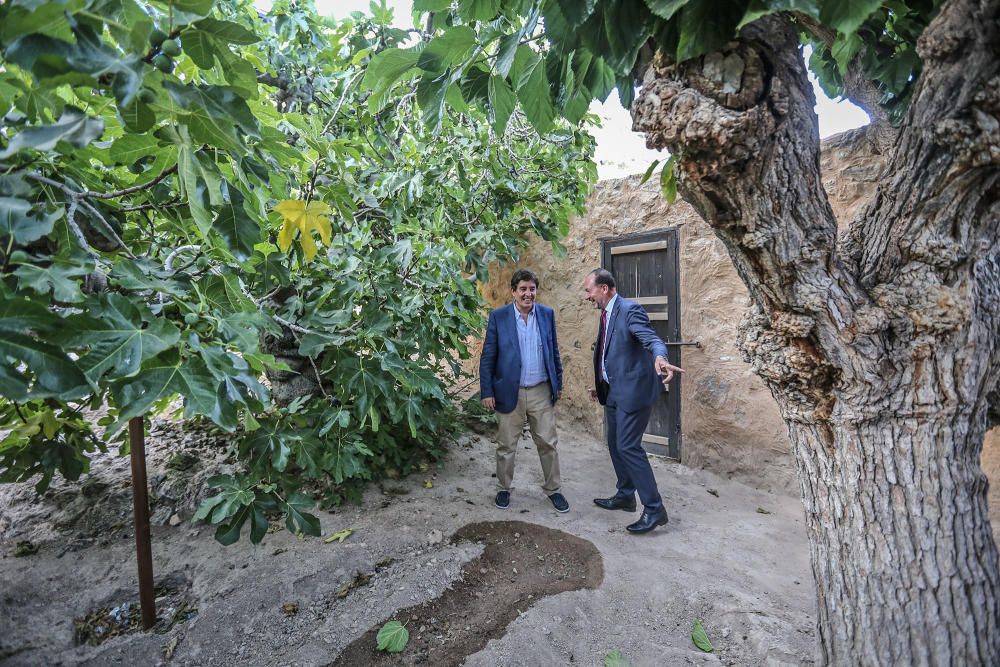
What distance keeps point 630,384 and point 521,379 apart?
790 mm

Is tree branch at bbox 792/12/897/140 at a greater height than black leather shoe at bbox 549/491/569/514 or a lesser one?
greater

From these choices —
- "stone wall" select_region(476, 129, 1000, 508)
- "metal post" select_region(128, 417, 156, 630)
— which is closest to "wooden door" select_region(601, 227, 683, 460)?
"stone wall" select_region(476, 129, 1000, 508)

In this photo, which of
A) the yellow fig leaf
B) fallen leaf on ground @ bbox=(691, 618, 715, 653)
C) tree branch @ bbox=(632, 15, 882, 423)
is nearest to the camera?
tree branch @ bbox=(632, 15, 882, 423)

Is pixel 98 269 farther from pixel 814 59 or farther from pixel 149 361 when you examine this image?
pixel 814 59

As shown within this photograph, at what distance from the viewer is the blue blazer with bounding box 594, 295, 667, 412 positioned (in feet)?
10.6

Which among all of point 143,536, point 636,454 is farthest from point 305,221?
point 636,454

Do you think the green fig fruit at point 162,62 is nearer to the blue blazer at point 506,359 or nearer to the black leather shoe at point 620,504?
the blue blazer at point 506,359

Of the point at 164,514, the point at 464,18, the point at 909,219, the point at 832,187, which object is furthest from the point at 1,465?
the point at 832,187

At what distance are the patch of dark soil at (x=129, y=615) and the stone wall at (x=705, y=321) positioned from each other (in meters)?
3.76

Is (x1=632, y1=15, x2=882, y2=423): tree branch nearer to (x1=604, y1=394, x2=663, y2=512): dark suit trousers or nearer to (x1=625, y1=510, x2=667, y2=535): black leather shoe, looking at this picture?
(x1=604, y1=394, x2=663, y2=512): dark suit trousers

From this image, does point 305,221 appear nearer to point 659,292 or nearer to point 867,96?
point 867,96

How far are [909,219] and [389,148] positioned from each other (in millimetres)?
2495

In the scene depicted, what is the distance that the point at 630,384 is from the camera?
325 centimetres

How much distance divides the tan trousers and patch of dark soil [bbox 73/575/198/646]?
197cm
